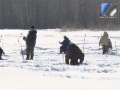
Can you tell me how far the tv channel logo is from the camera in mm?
60094

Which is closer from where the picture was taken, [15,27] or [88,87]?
[88,87]

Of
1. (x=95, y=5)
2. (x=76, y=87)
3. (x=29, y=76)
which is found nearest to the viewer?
(x=76, y=87)

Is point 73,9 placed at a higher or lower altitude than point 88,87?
higher

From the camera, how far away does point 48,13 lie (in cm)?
6316

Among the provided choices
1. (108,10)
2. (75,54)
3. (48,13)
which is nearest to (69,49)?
(75,54)

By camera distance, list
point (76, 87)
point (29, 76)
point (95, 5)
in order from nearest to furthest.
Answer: point (76, 87) → point (29, 76) → point (95, 5)

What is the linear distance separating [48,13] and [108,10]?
36.4ft

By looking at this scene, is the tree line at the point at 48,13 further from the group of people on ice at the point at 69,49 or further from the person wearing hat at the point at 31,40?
the person wearing hat at the point at 31,40

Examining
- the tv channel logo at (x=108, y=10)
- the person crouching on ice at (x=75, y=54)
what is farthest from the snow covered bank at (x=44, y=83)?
the tv channel logo at (x=108, y=10)

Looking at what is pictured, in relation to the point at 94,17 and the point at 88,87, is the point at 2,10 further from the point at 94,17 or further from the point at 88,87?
the point at 88,87

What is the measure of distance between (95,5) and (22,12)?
43.6 feet

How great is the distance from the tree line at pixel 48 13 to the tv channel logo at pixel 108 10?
58 centimetres

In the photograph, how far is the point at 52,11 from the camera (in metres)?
63.2

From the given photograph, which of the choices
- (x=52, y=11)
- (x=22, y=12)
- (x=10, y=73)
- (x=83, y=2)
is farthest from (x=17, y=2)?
(x=10, y=73)
